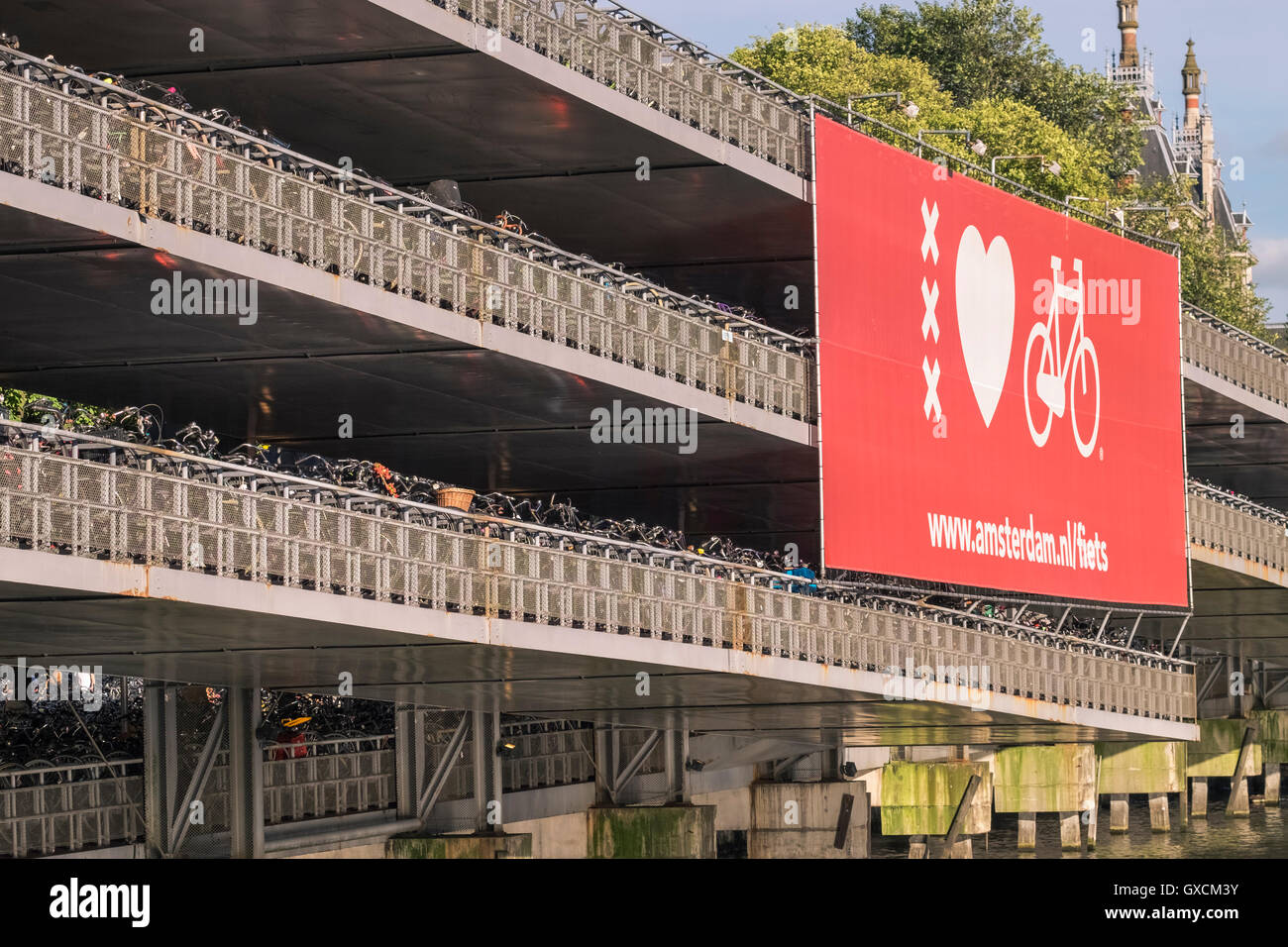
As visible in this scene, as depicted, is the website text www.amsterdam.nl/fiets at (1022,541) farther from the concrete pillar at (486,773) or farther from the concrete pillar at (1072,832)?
the concrete pillar at (1072,832)

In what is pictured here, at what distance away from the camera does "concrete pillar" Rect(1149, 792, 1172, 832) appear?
74.7 meters

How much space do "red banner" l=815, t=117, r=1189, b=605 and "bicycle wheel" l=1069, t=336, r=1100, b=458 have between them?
5cm

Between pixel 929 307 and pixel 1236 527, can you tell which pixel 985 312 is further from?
pixel 1236 527

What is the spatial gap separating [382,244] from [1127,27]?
170m

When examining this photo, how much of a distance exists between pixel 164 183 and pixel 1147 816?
6323cm

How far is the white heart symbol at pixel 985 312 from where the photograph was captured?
49031 mm

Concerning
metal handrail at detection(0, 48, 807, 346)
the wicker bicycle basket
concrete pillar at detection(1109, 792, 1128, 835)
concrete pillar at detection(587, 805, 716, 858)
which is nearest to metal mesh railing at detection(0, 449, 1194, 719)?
the wicker bicycle basket

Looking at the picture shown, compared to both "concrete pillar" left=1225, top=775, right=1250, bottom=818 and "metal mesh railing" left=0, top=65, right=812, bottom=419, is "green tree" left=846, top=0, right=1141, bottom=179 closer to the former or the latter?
"concrete pillar" left=1225, top=775, right=1250, bottom=818

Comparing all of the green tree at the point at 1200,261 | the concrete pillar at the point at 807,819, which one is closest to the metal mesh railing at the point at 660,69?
the concrete pillar at the point at 807,819

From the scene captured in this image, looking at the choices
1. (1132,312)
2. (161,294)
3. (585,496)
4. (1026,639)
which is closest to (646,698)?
(585,496)

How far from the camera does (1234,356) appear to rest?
62812mm

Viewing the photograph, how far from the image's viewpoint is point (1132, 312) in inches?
2212

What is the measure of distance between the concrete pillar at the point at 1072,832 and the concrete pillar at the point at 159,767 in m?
36.6
